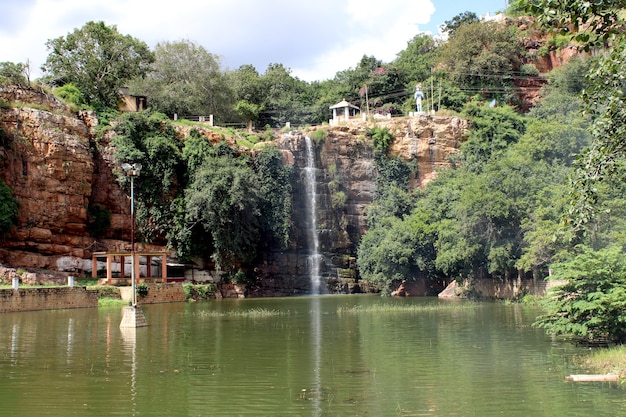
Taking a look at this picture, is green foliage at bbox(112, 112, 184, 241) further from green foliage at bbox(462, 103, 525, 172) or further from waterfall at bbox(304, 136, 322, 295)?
green foliage at bbox(462, 103, 525, 172)

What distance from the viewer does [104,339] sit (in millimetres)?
17438

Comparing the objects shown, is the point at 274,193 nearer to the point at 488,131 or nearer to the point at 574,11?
the point at 488,131

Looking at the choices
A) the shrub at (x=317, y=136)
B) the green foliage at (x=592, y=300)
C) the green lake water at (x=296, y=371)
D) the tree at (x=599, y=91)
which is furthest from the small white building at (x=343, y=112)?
the tree at (x=599, y=91)

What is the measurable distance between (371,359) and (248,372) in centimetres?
295

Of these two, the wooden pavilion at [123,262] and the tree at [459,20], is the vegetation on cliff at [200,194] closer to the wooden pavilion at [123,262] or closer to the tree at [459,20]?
the wooden pavilion at [123,262]

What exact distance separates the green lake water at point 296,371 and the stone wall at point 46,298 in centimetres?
699

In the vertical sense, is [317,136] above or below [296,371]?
above

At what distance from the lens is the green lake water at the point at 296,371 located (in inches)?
374

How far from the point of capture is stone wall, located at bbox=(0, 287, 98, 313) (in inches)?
1104

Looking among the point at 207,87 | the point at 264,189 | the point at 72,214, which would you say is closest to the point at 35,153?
the point at 72,214

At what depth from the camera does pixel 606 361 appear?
12172 millimetres

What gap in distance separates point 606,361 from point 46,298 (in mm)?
25466

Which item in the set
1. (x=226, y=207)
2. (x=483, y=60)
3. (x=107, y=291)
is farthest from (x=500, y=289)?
(x=483, y=60)

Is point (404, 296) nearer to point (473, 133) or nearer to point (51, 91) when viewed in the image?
point (473, 133)
